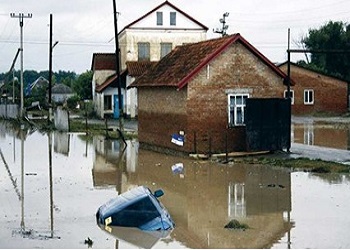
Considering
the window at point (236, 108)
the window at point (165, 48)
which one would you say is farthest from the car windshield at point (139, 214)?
the window at point (165, 48)

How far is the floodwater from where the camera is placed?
1294 centimetres

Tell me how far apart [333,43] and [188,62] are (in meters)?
45.8

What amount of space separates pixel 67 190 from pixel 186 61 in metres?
10.7

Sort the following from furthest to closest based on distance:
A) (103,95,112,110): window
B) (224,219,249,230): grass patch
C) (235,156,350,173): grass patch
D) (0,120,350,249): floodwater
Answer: (103,95,112,110): window < (235,156,350,173): grass patch < (224,219,249,230): grass patch < (0,120,350,249): floodwater

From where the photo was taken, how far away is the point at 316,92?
55812 millimetres

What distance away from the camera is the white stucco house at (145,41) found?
5522 cm

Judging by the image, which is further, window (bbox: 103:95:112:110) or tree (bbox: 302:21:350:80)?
tree (bbox: 302:21:350:80)

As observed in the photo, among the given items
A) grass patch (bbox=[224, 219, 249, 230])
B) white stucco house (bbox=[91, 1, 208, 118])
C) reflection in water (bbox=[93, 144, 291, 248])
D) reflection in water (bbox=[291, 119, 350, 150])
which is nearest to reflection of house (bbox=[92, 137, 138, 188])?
reflection in water (bbox=[93, 144, 291, 248])

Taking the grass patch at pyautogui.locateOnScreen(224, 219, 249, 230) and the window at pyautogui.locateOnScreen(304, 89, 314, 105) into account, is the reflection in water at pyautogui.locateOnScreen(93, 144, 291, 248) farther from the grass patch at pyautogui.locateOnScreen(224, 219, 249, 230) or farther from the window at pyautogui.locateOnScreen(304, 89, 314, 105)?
the window at pyautogui.locateOnScreen(304, 89, 314, 105)

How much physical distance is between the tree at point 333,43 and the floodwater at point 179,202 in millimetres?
44977

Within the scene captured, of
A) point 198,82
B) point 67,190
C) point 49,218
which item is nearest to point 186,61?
point 198,82

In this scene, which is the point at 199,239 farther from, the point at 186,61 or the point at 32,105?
the point at 32,105

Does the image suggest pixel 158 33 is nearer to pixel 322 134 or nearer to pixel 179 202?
pixel 322 134

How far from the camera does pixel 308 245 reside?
12344 mm
